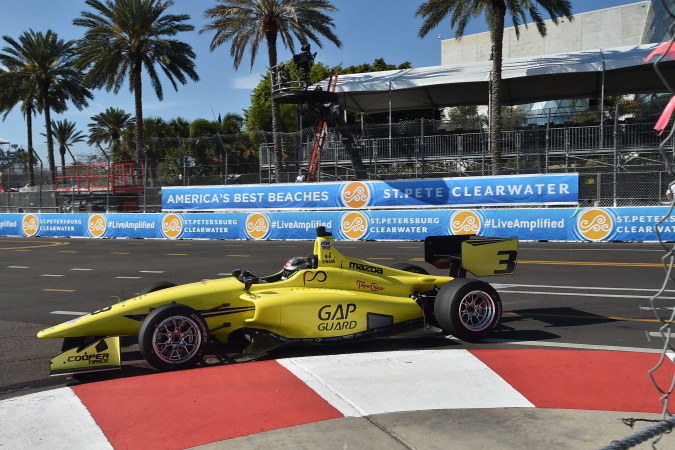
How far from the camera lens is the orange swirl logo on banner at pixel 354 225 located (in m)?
22.6

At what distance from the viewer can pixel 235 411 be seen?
477 centimetres

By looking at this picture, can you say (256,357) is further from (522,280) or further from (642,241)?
(642,241)

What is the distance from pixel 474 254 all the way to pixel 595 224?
1302 cm

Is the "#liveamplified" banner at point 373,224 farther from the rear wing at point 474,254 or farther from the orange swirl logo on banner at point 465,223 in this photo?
the rear wing at point 474,254

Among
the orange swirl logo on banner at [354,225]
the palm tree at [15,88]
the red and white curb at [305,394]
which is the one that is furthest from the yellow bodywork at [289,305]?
the palm tree at [15,88]

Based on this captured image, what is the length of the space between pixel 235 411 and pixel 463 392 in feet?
6.12

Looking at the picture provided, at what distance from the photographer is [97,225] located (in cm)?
2869

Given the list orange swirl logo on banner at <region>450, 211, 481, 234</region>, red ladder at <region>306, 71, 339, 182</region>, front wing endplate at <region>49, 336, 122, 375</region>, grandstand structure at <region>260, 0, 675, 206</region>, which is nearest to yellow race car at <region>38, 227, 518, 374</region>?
front wing endplate at <region>49, 336, 122, 375</region>

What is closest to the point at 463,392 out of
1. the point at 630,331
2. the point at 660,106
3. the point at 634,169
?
the point at 630,331

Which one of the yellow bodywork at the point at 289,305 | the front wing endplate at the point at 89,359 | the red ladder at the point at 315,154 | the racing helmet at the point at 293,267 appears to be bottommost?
the front wing endplate at the point at 89,359

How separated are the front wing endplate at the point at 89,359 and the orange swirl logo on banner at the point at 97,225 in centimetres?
2423

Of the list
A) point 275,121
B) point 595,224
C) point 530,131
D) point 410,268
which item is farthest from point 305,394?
point 275,121

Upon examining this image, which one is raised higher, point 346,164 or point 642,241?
point 346,164

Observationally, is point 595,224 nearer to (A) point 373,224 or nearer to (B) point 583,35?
(A) point 373,224
